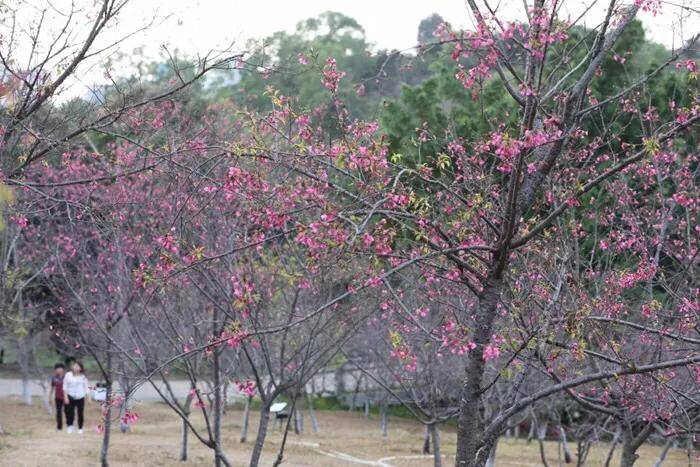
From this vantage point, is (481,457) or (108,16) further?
(108,16)

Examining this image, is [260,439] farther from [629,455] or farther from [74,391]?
[74,391]

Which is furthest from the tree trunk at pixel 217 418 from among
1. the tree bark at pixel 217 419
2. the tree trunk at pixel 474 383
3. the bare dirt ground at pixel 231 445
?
the bare dirt ground at pixel 231 445

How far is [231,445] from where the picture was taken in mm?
17203

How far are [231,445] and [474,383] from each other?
12.5 metres

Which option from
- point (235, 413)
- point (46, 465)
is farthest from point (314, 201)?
point (235, 413)

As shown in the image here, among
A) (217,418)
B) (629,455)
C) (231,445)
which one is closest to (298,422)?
(231,445)

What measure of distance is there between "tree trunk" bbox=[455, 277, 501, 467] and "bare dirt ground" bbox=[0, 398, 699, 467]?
8.72 meters

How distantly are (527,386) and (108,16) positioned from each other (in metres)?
7.48

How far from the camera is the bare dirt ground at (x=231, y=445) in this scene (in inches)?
551

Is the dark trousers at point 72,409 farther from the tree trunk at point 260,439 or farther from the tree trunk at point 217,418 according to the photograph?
the tree trunk at point 260,439

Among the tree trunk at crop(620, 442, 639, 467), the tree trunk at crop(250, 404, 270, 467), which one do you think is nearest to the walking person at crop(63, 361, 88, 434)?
the tree trunk at crop(250, 404, 270, 467)

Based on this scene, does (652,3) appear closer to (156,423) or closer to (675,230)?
(675,230)

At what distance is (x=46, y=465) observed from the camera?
1229 cm

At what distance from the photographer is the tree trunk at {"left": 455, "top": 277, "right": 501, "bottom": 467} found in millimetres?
5453
